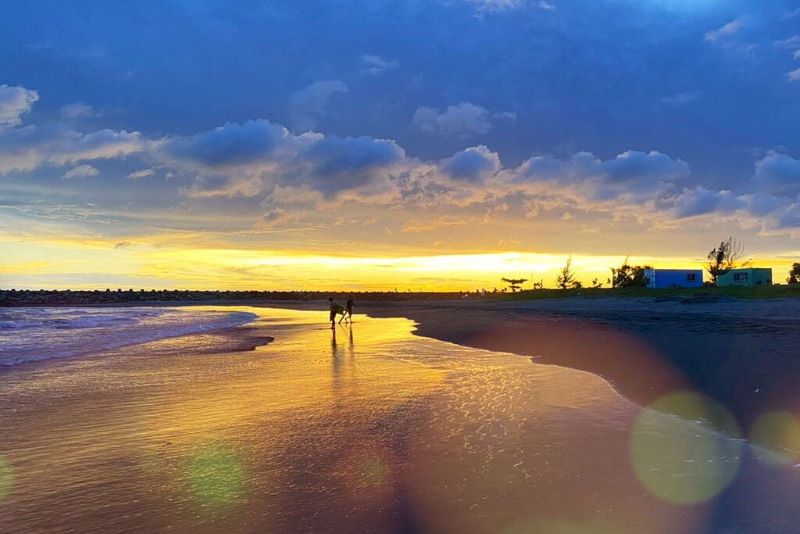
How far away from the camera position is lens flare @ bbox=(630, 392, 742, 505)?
710 centimetres

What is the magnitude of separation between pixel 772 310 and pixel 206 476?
119 feet

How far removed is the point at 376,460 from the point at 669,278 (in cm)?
8723

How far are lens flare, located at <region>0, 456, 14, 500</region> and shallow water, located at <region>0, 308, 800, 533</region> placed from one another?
0.11 ft

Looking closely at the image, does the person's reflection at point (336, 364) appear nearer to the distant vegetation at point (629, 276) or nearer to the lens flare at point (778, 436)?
the lens flare at point (778, 436)

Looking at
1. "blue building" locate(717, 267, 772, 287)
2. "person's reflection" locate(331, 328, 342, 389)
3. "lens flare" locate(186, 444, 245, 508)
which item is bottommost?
"person's reflection" locate(331, 328, 342, 389)

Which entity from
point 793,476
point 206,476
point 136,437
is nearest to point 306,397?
point 136,437

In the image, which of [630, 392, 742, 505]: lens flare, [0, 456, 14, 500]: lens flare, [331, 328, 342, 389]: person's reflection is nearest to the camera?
[630, 392, 742, 505]: lens flare

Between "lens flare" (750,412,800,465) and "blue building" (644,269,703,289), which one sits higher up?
"blue building" (644,269,703,289)

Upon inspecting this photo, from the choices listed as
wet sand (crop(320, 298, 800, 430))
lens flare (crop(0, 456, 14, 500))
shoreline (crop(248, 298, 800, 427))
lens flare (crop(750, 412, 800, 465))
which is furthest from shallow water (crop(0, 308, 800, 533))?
wet sand (crop(320, 298, 800, 430))

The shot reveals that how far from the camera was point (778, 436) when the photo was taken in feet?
30.0

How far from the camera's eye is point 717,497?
22.0ft

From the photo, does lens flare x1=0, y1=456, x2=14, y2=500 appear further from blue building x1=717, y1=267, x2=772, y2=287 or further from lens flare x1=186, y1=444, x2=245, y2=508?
blue building x1=717, y1=267, x2=772, y2=287

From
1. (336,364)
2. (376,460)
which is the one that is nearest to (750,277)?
(336,364)

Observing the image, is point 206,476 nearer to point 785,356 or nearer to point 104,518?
point 104,518
